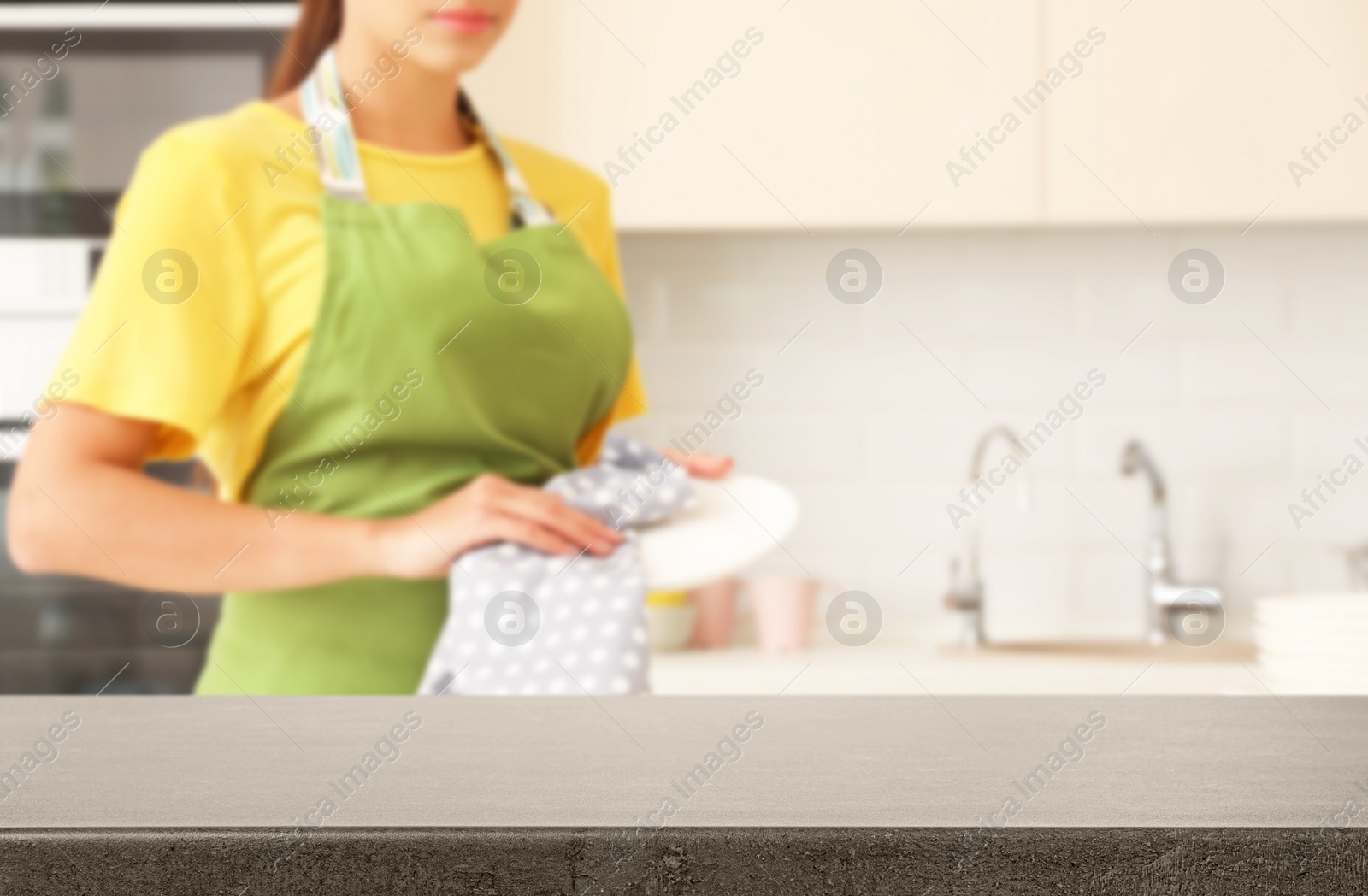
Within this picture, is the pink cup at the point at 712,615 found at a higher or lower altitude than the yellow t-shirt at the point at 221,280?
lower

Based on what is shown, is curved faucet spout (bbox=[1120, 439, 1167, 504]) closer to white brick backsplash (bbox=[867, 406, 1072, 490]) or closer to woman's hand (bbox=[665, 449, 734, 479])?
white brick backsplash (bbox=[867, 406, 1072, 490])

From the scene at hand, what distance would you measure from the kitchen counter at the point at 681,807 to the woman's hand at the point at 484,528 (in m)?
0.50

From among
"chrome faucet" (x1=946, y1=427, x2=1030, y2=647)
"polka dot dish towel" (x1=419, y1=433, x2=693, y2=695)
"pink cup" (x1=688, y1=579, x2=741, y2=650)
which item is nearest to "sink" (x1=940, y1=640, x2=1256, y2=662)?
"chrome faucet" (x1=946, y1=427, x2=1030, y2=647)

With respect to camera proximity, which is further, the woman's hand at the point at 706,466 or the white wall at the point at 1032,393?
the white wall at the point at 1032,393

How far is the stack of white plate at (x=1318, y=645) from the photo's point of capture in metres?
0.60

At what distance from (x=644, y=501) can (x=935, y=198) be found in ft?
3.16

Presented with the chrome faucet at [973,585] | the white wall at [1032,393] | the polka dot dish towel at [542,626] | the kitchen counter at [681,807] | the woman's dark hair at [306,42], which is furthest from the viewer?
the white wall at [1032,393]

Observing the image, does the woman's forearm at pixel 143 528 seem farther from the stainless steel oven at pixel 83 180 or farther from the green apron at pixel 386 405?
the stainless steel oven at pixel 83 180

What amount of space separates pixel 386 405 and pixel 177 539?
7.0 inches

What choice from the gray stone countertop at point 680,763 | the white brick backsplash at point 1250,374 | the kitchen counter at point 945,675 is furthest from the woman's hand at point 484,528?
the white brick backsplash at point 1250,374

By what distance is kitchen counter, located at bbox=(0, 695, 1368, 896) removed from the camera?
0.90 feet

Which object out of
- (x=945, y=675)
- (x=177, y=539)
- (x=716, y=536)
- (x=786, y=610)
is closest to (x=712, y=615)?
(x=786, y=610)

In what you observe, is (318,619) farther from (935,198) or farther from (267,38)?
(935,198)

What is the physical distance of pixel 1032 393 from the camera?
2.04 meters
